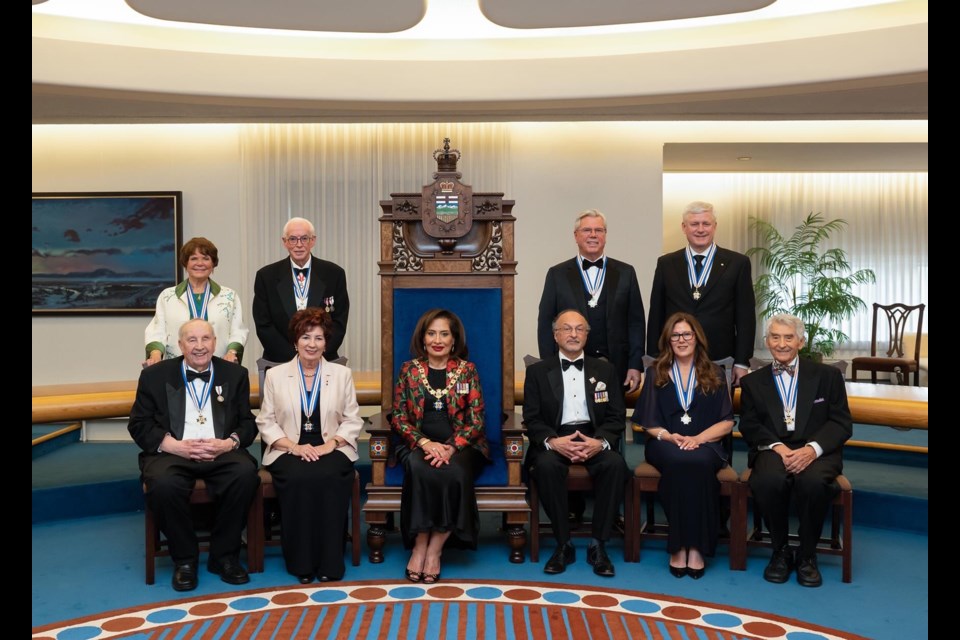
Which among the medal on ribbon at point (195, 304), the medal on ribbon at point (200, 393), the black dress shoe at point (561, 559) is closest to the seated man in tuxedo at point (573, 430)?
the black dress shoe at point (561, 559)

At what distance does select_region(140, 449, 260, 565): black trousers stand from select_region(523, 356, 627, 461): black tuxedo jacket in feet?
4.99

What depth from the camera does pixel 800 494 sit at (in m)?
4.60

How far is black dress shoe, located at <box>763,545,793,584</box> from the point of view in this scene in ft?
15.0

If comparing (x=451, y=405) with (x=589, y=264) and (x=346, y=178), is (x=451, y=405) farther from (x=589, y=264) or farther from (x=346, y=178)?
(x=346, y=178)

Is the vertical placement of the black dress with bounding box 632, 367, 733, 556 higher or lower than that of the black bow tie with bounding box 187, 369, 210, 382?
lower

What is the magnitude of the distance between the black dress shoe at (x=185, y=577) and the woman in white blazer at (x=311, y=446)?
456 mm

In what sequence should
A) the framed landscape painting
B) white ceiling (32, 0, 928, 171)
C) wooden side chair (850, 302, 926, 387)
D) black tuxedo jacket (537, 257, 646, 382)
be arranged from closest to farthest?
black tuxedo jacket (537, 257, 646, 382)
white ceiling (32, 0, 928, 171)
the framed landscape painting
wooden side chair (850, 302, 926, 387)

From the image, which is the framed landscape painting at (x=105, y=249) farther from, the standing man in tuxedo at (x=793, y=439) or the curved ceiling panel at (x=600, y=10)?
the standing man in tuxedo at (x=793, y=439)

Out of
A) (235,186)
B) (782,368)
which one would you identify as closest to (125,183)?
(235,186)

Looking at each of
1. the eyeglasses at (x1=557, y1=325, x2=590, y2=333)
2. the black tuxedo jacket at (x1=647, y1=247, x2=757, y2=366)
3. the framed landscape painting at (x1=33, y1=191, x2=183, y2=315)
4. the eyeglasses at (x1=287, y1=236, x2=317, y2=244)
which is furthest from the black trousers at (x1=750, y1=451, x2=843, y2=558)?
the framed landscape painting at (x1=33, y1=191, x2=183, y2=315)

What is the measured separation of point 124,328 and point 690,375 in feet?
18.5

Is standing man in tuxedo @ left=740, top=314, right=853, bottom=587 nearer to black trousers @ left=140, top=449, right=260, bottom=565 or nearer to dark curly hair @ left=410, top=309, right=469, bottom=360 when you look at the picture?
dark curly hair @ left=410, top=309, right=469, bottom=360

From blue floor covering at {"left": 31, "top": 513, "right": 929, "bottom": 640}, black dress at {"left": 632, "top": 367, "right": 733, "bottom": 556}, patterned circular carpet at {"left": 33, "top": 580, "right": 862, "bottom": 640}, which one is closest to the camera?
patterned circular carpet at {"left": 33, "top": 580, "right": 862, "bottom": 640}

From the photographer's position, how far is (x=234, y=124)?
333 inches
